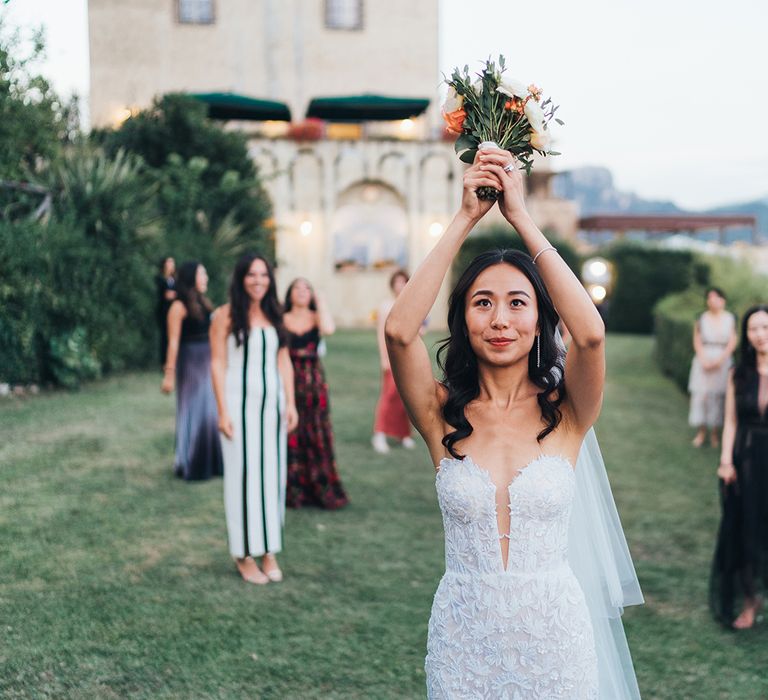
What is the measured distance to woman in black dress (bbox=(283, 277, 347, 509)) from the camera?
301 inches

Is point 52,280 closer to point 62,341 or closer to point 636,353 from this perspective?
point 62,341

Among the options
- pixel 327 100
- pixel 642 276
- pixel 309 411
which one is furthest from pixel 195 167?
pixel 642 276

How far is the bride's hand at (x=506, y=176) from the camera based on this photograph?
2316 mm

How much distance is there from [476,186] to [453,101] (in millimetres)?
372

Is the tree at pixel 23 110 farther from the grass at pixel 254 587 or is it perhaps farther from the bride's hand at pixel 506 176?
the bride's hand at pixel 506 176

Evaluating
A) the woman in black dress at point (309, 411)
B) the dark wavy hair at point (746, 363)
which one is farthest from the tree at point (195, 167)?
the dark wavy hair at point (746, 363)

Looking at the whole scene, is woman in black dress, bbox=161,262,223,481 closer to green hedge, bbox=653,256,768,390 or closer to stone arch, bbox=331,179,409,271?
green hedge, bbox=653,256,768,390

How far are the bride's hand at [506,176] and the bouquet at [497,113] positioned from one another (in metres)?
0.05

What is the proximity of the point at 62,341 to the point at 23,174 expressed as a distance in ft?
8.71

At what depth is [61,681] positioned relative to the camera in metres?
4.11

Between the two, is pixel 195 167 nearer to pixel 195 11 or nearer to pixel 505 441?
pixel 195 11

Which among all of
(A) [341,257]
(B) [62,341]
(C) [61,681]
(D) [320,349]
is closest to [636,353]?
(A) [341,257]

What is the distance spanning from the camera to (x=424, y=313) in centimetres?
246

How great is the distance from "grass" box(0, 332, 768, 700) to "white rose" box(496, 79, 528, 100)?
2.95 metres
